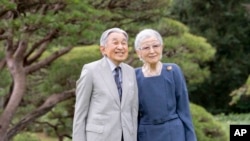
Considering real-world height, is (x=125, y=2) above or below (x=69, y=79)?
above

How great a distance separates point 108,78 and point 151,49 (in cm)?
14

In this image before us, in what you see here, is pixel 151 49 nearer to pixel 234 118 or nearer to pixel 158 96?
pixel 158 96

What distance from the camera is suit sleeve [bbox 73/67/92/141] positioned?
163 centimetres

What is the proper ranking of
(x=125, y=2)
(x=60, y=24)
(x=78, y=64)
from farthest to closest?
(x=78, y=64) < (x=125, y=2) < (x=60, y=24)

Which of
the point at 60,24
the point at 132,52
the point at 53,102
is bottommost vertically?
the point at 53,102

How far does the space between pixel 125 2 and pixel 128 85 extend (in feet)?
6.98

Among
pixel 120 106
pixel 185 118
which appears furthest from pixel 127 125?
pixel 185 118

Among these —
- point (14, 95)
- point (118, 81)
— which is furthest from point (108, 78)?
point (14, 95)

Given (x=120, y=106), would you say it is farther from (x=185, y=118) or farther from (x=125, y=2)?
(x=125, y=2)

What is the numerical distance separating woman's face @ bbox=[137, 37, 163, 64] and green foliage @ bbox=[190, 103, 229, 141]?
259cm

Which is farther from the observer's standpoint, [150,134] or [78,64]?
[78,64]

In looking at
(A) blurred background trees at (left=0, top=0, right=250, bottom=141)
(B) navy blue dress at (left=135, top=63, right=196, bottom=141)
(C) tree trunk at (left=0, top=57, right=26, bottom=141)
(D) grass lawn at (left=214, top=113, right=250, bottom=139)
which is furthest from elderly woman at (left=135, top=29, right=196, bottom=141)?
(D) grass lawn at (left=214, top=113, right=250, bottom=139)

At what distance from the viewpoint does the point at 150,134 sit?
1.68 m

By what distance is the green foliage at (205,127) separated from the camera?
13.9 ft
